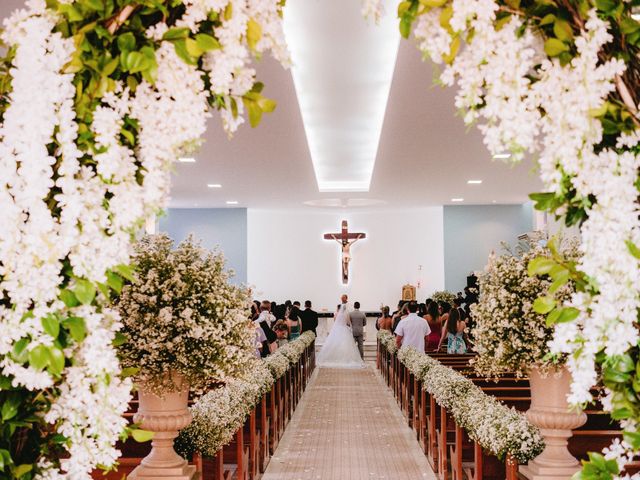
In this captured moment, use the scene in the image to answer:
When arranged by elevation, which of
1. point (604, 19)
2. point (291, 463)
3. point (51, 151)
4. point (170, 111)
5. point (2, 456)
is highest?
point (604, 19)

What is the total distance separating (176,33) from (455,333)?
32.5ft

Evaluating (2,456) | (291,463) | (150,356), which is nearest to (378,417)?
(291,463)

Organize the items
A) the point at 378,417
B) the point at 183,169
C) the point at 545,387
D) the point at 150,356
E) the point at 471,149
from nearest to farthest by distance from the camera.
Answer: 1. the point at 150,356
2. the point at 545,387
3. the point at 378,417
4. the point at 471,149
5. the point at 183,169

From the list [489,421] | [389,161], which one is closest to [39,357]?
[489,421]

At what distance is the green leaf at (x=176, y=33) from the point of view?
1.73 metres

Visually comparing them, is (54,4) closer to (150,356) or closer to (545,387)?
(150,356)

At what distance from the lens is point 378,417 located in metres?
10.1

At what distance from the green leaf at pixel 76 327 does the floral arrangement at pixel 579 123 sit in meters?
1.10

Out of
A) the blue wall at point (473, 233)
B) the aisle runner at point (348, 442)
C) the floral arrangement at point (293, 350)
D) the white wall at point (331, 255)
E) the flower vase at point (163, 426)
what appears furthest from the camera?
the white wall at point (331, 255)

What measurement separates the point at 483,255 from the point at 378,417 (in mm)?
10213

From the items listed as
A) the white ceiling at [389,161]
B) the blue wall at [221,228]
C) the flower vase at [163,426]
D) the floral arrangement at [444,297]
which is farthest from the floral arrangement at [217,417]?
the blue wall at [221,228]

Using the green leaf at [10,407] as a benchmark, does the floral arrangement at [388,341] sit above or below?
below

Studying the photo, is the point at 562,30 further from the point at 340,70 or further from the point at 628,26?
the point at 340,70

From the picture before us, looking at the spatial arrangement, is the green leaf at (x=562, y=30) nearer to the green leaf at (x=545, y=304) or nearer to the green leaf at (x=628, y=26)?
the green leaf at (x=628, y=26)
